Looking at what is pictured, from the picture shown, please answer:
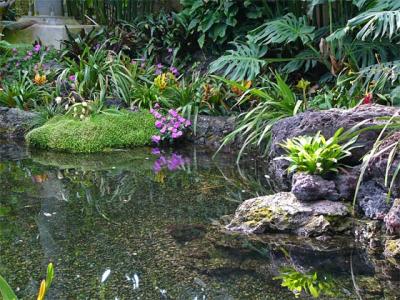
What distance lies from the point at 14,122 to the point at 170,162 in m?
2.44

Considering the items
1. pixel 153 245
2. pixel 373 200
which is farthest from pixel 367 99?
pixel 153 245

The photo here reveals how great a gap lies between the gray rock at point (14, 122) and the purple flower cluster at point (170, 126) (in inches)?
61.6

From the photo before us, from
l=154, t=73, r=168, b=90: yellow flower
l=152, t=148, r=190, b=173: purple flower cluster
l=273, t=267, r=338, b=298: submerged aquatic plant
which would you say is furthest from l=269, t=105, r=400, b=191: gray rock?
l=154, t=73, r=168, b=90: yellow flower

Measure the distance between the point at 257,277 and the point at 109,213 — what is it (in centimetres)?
145

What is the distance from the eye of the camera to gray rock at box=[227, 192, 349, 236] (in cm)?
366

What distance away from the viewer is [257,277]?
10.1ft

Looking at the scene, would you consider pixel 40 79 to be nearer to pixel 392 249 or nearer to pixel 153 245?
pixel 153 245

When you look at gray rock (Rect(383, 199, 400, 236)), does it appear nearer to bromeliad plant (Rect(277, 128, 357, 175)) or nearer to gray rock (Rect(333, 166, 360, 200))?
gray rock (Rect(333, 166, 360, 200))

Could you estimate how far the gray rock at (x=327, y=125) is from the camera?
13.6 feet

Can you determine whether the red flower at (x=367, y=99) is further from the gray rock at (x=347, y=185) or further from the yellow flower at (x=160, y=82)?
the yellow flower at (x=160, y=82)

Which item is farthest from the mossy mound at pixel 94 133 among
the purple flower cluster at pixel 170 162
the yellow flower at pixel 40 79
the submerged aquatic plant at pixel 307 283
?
the submerged aquatic plant at pixel 307 283

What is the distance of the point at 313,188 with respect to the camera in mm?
3775

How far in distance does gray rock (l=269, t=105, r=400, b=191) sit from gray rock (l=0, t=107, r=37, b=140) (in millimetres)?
3548

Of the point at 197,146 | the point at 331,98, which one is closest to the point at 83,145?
the point at 197,146
